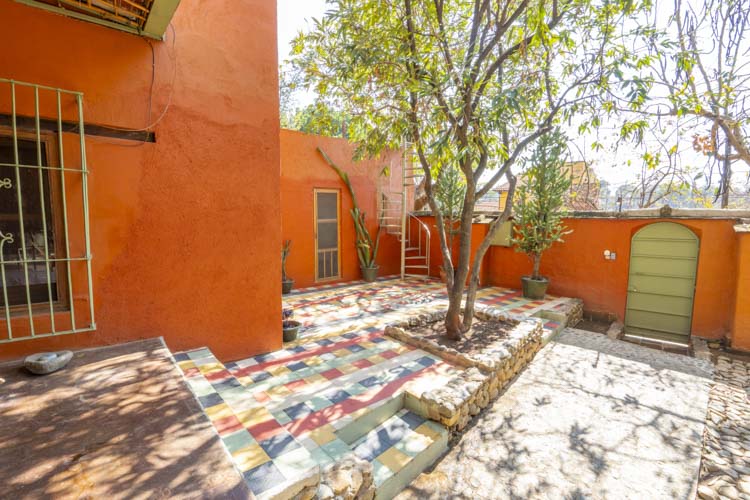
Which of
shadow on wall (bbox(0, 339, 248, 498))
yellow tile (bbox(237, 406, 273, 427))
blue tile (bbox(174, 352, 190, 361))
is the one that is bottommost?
yellow tile (bbox(237, 406, 273, 427))

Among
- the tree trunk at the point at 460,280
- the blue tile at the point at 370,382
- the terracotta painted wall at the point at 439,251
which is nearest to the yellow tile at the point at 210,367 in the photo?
the blue tile at the point at 370,382

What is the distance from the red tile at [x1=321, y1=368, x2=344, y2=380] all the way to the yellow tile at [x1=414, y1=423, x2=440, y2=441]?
88 centimetres

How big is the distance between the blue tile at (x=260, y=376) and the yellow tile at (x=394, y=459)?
4.12ft

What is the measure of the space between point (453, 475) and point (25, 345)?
10.0 feet

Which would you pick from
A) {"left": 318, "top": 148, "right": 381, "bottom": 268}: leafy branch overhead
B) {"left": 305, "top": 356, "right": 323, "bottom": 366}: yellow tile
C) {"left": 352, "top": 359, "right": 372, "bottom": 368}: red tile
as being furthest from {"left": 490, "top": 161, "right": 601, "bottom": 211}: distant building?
{"left": 305, "top": 356, "right": 323, "bottom": 366}: yellow tile

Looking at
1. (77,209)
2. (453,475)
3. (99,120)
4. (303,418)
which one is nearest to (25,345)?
(77,209)

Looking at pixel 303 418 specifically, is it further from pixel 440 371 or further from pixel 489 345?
pixel 489 345

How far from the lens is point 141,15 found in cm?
236

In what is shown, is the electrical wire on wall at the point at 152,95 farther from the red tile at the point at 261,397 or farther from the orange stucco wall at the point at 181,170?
the red tile at the point at 261,397

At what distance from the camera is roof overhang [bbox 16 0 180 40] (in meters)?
2.17

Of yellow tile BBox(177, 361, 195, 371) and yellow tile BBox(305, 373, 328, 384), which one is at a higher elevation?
yellow tile BBox(177, 361, 195, 371)

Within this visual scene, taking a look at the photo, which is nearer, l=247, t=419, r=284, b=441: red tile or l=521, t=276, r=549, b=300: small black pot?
l=247, t=419, r=284, b=441: red tile

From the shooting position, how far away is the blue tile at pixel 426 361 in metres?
3.41

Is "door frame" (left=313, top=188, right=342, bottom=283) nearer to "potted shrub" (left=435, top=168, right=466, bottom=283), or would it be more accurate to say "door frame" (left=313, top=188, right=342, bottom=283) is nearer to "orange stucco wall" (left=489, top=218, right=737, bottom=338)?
"potted shrub" (left=435, top=168, right=466, bottom=283)
